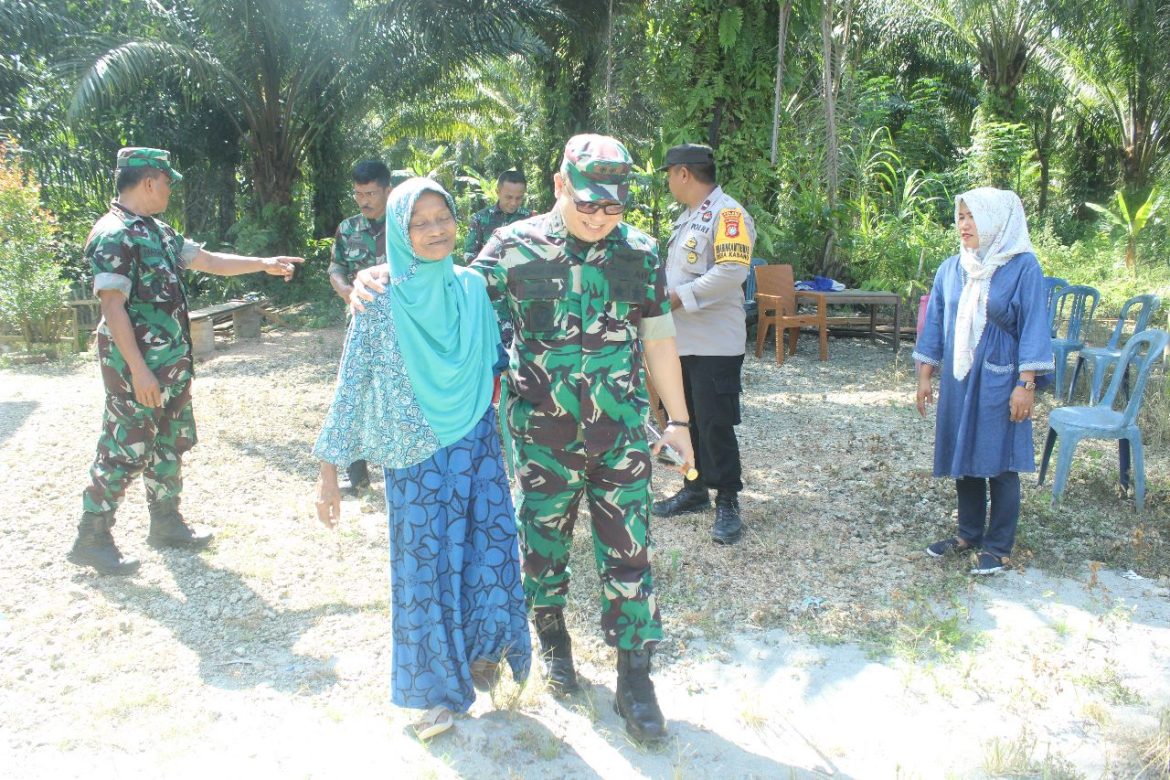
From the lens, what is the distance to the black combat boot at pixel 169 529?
453 centimetres

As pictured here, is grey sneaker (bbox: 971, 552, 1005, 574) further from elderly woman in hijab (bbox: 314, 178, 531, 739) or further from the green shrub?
the green shrub

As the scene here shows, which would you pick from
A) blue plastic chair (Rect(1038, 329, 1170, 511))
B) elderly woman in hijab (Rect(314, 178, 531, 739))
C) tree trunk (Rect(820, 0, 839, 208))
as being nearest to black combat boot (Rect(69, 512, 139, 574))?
elderly woman in hijab (Rect(314, 178, 531, 739))

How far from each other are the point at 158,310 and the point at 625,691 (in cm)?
279

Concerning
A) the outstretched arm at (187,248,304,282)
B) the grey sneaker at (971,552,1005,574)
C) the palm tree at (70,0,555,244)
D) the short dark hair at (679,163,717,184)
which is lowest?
the grey sneaker at (971,552,1005,574)

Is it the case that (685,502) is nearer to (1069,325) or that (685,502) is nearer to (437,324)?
(437,324)

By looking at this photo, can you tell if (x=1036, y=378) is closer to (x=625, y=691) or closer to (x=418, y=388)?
(x=625, y=691)

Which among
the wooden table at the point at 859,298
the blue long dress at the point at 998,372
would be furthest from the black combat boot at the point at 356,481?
the wooden table at the point at 859,298

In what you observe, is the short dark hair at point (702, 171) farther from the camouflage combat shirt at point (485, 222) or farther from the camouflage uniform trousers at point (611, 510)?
the camouflage combat shirt at point (485, 222)

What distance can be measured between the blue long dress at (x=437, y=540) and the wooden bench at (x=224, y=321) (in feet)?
28.4

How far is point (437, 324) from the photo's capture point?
8.75 ft

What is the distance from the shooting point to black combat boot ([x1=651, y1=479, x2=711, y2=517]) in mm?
4965

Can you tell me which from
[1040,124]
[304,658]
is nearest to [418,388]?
[304,658]

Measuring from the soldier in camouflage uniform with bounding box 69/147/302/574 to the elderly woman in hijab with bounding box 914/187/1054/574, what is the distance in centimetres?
325

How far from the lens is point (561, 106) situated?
14.5 m
